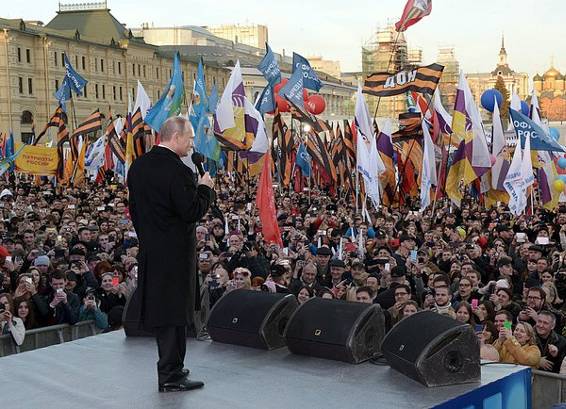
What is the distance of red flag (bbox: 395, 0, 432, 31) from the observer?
21.5 meters

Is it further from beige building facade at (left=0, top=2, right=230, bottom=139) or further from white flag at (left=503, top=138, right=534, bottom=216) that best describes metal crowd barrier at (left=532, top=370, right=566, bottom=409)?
beige building facade at (left=0, top=2, right=230, bottom=139)

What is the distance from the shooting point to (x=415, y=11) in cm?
2152

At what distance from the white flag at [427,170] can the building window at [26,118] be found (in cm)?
5208

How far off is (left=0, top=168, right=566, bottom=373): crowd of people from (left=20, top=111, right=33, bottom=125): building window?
46906 mm

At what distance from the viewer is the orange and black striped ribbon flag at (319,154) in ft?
80.7

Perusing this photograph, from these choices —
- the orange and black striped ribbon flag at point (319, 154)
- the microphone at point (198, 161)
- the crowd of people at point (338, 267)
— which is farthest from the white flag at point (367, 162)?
the microphone at point (198, 161)

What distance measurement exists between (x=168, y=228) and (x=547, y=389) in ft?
10.1

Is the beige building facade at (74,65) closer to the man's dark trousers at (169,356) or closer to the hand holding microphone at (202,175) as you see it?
the hand holding microphone at (202,175)

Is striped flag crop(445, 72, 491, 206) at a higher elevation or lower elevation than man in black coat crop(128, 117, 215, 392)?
higher

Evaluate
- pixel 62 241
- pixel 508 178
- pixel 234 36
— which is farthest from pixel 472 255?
pixel 234 36

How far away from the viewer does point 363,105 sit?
1900 cm

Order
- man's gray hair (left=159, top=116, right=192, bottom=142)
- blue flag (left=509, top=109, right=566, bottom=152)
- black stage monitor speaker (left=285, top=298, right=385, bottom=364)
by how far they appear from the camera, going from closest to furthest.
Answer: man's gray hair (left=159, top=116, right=192, bottom=142) → black stage monitor speaker (left=285, top=298, right=385, bottom=364) → blue flag (left=509, top=109, right=566, bottom=152)

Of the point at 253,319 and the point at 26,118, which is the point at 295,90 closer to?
the point at 253,319

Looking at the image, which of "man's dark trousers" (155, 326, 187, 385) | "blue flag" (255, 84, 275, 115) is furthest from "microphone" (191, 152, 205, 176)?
"blue flag" (255, 84, 275, 115)
